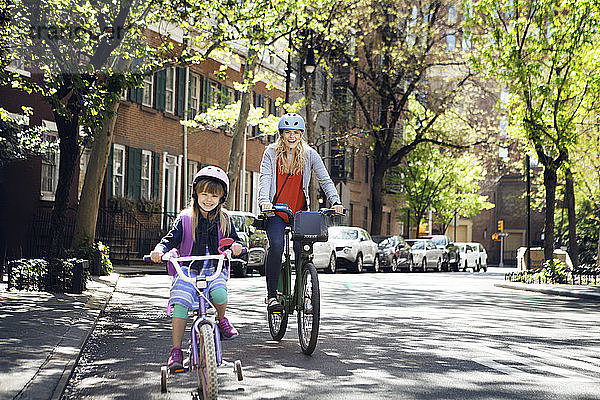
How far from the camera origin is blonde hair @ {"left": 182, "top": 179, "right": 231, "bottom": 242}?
260 inches

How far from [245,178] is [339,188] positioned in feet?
36.1

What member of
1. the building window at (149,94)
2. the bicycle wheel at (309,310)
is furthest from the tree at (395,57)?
the bicycle wheel at (309,310)

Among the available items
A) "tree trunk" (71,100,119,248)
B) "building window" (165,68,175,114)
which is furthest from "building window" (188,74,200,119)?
"tree trunk" (71,100,119,248)

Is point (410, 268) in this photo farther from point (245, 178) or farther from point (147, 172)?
point (147, 172)

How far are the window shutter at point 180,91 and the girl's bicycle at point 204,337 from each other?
2997cm

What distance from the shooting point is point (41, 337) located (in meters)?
9.37

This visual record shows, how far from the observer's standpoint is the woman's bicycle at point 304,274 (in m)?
8.33

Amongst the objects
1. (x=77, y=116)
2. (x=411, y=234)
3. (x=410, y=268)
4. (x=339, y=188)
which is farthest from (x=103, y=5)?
(x=411, y=234)

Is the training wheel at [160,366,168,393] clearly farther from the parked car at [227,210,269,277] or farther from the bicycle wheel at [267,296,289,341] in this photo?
the parked car at [227,210,269,277]

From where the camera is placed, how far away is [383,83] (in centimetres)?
4406

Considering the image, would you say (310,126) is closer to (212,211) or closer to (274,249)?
(274,249)

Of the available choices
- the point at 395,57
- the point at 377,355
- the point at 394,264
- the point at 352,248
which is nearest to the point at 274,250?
the point at 377,355

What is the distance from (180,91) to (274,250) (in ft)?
92.0

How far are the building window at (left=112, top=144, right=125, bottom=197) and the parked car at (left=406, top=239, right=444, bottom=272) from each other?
549 inches
